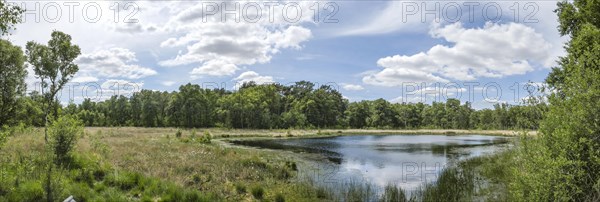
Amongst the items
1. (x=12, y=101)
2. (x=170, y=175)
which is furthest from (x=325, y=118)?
(x=170, y=175)

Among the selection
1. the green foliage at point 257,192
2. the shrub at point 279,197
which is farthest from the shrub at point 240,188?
the shrub at point 279,197

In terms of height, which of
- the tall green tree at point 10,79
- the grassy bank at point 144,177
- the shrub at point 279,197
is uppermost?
the tall green tree at point 10,79

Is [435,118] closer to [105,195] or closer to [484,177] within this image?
[484,177]

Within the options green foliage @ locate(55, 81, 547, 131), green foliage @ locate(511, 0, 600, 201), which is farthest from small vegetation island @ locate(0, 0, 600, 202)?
green foliage @ locate(55, 81, 547, 131)

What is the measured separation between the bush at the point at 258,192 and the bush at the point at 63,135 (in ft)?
25.0

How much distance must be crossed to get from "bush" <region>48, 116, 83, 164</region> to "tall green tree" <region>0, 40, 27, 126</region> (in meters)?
24.7

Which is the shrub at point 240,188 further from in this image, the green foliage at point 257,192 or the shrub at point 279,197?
the shrub at point 279,197

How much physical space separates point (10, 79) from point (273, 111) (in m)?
102

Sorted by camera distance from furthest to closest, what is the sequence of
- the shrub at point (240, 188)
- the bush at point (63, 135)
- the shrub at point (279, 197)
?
the shrub at point (240, 188) < the shrub at point (279, 197) < the bush at point (63, 135)

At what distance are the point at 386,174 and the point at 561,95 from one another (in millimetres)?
16289

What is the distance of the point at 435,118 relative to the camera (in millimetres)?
156125

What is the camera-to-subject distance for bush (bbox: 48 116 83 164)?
14328 mm

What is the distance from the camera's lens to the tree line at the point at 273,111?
353 feet

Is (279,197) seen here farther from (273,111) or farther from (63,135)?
(273,111)
